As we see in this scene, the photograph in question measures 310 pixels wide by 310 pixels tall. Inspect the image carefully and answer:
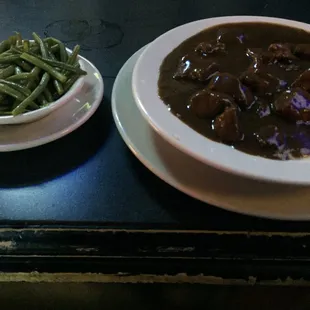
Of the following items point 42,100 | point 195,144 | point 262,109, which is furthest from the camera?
point 42,100

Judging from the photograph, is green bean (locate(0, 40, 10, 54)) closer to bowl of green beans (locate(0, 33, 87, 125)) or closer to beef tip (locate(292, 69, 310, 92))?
bowl of green beans (locate(0, 33, 87, 125))

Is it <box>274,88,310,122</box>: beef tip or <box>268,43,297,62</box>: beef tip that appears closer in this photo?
<box>274,88,310,122</box>: beef tip

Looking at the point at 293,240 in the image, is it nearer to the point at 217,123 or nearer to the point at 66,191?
the point at 217,123

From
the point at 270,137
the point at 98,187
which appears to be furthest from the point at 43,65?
the point at 270,137

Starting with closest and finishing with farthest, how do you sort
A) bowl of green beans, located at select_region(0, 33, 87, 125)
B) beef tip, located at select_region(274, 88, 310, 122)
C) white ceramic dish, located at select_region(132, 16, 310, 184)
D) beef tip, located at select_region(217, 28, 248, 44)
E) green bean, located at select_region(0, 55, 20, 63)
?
white ceramic dish, located at select_region(132, 16, 310, 184), beef tip, located at select_region(274, 88, 310, 122), bowl of green beans, located at select_region(0, 33, 87, 125), green bean, located at select_region(0, 55, 20, 63), beef tip, located at select_region(217, 28, 248, 44)

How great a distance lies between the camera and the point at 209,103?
1079 mm

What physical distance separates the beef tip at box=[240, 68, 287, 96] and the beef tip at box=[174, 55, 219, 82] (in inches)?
3.4

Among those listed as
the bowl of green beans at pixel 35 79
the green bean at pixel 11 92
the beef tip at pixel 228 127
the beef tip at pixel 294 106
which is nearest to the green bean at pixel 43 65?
the bowl of green beans at pixel 35 79

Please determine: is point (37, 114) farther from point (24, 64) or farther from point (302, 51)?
point (302, 51)

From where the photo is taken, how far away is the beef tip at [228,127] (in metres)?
1.03

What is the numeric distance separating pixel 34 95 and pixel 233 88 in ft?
1.68

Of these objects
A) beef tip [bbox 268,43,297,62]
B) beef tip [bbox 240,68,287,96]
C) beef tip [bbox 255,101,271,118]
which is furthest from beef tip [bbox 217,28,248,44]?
beef tip [bbox 255,101,271,118]

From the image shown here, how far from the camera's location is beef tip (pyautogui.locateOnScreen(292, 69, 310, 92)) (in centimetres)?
117

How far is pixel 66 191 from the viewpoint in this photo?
1.10 meters
